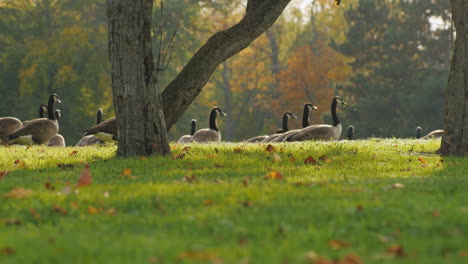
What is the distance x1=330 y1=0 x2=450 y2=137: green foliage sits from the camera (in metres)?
53.2

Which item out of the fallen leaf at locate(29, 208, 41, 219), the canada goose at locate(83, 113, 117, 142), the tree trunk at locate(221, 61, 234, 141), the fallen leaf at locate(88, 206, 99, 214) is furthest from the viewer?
the tree trunk at locate(221, 61, 234, 141)

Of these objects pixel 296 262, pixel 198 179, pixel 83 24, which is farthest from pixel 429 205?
pixel 83 24

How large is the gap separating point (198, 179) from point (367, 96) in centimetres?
4829

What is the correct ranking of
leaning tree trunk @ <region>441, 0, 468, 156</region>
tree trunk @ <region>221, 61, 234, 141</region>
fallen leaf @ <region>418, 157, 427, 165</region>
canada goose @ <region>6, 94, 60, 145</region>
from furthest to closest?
tree trunk @ <region>221, 61, 234, 141</region> < canada goose @ <region>6, 94, 60, 145</region> < leaning tree trunk @ <region>441, 0, 468, 156</region> < fallen leaf @ <region>418, 157, 427, 165</region>

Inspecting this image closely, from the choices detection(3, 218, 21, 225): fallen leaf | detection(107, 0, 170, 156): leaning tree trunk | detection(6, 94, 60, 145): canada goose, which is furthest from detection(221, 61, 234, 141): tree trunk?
detection(3, 218, 21, 225): fallen leaf

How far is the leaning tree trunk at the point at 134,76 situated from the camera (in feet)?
42.9

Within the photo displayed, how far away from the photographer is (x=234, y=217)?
6.36m

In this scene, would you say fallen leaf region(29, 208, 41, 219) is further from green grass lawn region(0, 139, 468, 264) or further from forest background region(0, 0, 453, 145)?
forest background region(0, 0, 453, 145)

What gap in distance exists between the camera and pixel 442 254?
16.9 ft

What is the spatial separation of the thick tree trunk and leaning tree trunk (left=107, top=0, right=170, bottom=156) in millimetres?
2013

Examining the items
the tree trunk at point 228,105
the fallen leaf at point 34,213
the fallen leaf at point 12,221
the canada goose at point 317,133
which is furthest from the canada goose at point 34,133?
the tree trunk at point 228,105

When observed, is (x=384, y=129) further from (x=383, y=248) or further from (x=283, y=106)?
(x=383, y=248)

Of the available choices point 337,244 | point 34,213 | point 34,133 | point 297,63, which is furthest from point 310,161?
point 297,63

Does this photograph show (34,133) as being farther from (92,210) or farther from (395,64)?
(395,64)
